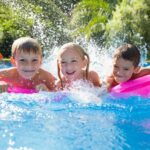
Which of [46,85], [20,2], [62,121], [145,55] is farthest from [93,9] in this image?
[62,121]

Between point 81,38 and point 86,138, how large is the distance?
14.8 meters

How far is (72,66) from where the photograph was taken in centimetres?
377

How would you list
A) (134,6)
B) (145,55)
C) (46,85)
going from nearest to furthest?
(46,85)
(145,55)
(134,6)

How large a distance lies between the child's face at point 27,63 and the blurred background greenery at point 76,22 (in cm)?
1109

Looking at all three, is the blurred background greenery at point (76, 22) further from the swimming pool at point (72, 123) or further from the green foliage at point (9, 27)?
the swimming pool at point (72, 123)

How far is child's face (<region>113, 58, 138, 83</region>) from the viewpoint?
12.4 feet

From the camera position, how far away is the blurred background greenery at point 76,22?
15.3 metres

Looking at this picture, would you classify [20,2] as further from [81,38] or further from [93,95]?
[93,95]

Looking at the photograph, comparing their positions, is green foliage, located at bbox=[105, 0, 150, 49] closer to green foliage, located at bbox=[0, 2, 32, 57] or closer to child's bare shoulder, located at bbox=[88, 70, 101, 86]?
green foliage, located at bbox=[0, 2, 32, 57]

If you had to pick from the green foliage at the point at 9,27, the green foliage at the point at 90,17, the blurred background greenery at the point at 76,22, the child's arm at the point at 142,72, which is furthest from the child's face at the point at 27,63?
the green foliage at the point at 90,17

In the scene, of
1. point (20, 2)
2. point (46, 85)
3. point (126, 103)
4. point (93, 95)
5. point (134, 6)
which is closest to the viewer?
point (126, 103)

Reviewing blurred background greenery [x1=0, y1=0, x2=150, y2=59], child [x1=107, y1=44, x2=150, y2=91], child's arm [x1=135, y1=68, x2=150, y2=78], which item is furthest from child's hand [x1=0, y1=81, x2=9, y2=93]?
blurred background greenery [x1=0, y1=0, x2=150, y2=59]

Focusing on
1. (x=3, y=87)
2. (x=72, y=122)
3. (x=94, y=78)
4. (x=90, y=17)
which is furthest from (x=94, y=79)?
(x=90, y=17)

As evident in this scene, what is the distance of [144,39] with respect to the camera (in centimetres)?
1523
